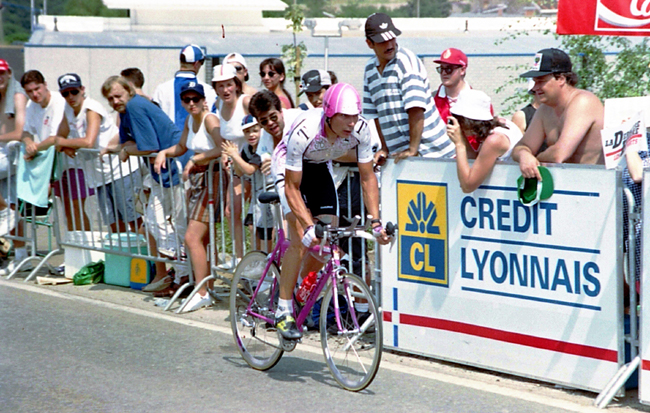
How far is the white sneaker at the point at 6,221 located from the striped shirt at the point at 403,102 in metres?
4.98

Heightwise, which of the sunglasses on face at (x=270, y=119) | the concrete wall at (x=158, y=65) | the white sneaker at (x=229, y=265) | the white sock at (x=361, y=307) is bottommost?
the white sneaker at (x=229, y=265)

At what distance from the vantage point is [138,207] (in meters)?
8.68

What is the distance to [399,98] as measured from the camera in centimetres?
658

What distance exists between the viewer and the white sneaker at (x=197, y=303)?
25.2 feet

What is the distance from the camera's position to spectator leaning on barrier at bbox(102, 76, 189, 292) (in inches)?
317

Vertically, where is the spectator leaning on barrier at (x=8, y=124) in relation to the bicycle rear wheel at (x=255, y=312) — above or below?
above

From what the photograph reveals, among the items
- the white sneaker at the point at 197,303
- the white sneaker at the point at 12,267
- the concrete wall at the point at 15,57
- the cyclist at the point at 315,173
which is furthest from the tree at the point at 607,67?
the concrete wall at the point at 15,57

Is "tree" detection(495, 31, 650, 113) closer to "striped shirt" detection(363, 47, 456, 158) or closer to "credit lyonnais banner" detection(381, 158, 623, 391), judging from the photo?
"striped shirt" detection(363, 47, 456, 158)

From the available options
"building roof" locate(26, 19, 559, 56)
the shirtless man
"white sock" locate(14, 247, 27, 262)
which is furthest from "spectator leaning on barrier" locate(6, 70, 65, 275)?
"building roof" locate(26, 19, 559, 56)

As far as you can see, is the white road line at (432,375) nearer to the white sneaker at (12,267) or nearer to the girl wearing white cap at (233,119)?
the girl wearing white cap at (233,119)

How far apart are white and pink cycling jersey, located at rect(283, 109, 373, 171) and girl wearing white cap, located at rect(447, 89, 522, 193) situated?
0.59 m

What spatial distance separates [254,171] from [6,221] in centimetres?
399

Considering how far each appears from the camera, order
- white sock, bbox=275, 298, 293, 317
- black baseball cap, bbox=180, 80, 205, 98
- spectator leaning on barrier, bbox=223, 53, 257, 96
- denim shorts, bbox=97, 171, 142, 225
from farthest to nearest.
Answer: spectator leaning on barrier, bbox=223, 53, 257, 96 < denim shorts, bbox=97, 171, 142, 225 < black baseball cap, bbox=180, 80, 205, 98 < white sock, bbox=275, 298, 293, 317

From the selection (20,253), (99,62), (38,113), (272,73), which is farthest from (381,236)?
(99,62)
